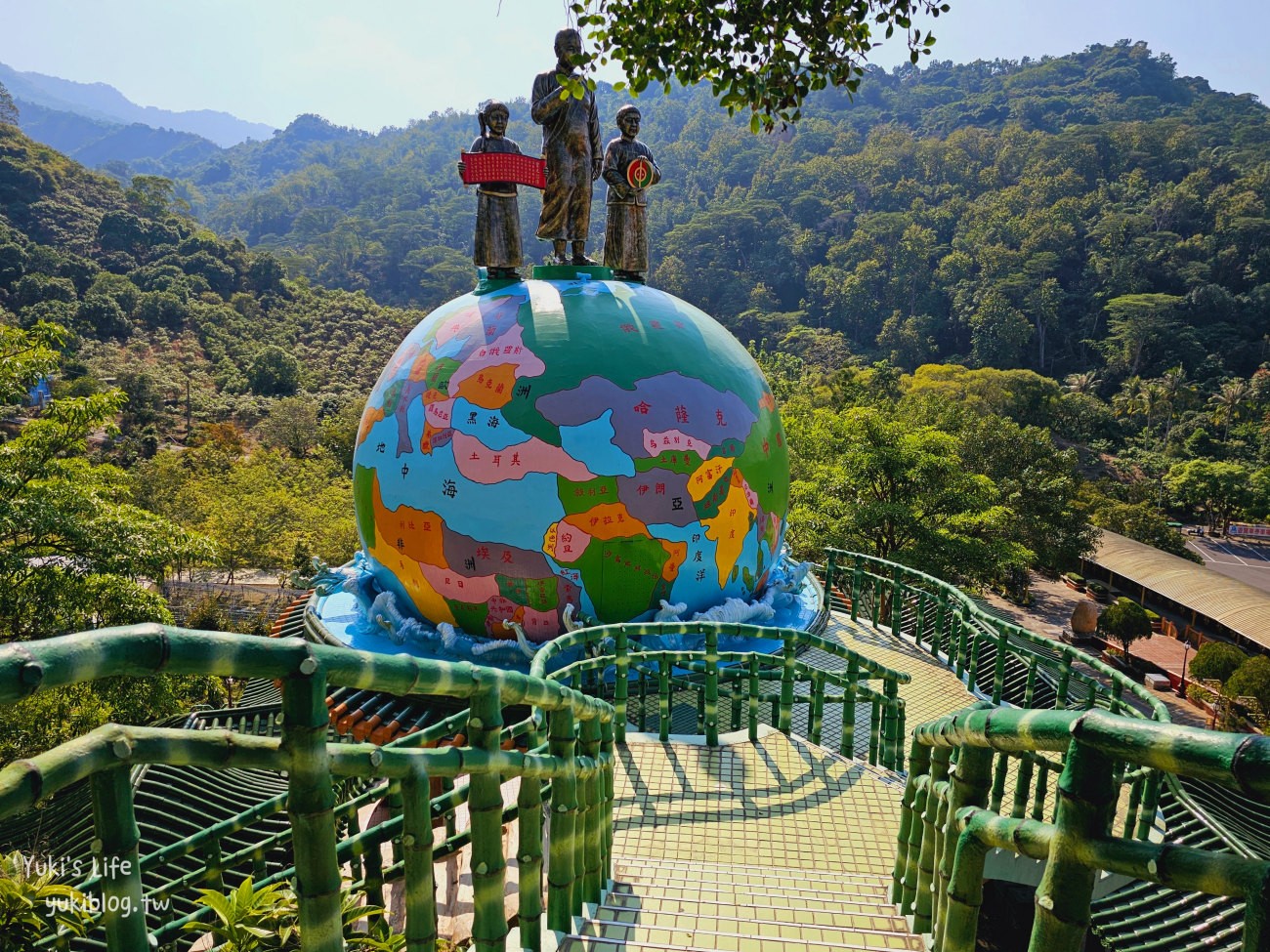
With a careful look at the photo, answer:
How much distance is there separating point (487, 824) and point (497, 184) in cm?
924

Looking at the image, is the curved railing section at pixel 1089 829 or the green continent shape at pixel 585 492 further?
the green continent shape at pixel 585 492

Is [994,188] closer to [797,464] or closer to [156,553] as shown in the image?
[797,464]

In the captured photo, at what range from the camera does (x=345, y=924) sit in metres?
2.99

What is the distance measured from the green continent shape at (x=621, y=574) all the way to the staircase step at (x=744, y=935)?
16.5 feet

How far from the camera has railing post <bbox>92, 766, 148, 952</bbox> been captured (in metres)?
1.70

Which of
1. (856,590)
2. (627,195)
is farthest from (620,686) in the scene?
(627,195)

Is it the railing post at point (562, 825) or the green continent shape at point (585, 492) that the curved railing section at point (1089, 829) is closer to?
the railing post at point (562, 825)

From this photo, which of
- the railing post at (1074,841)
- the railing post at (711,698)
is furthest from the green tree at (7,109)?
the railing post at (1074,841)

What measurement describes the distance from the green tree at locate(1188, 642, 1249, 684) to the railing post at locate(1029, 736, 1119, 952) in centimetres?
2376

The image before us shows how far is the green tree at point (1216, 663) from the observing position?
21.0 meters

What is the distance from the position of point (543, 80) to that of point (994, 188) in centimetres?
8927

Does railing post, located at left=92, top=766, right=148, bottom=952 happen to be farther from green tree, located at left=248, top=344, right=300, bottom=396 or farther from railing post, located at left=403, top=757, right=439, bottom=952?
green tree, located at left=248, top=344, right=300, bottom=396

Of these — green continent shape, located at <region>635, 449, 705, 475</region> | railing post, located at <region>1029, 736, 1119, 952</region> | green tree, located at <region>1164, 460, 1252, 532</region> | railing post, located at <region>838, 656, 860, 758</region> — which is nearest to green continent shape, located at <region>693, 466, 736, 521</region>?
green continent shape, located at <region>635, 449, 705, 475</region>

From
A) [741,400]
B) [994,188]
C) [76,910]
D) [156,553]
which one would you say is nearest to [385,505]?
[741,400]
